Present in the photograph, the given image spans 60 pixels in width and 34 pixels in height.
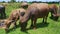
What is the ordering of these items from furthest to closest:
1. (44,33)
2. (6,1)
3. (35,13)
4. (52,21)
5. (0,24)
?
(6,1) < (52,21) < (0,24) < (35,13) < (44,33)

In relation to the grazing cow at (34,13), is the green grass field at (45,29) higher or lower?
lower

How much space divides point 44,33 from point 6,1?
1228 cm

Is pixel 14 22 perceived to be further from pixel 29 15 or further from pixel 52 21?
pixel 52 21

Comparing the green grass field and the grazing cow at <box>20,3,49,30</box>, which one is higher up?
the grazing cow at <box>20,3,49,30</box>

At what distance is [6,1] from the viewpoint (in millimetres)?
25797

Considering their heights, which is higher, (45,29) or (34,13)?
(34,13)

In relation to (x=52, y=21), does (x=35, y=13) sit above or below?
above

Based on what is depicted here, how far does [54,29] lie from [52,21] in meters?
2.53

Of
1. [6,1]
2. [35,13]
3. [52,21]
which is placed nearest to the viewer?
[35,13]

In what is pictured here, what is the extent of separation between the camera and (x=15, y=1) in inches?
1027

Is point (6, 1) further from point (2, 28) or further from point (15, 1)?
point (2, 28)

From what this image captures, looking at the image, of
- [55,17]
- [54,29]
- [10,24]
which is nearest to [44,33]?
[54,29]

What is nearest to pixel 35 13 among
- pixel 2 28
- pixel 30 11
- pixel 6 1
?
pixel 30 11

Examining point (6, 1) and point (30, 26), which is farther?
point (6, 1)
